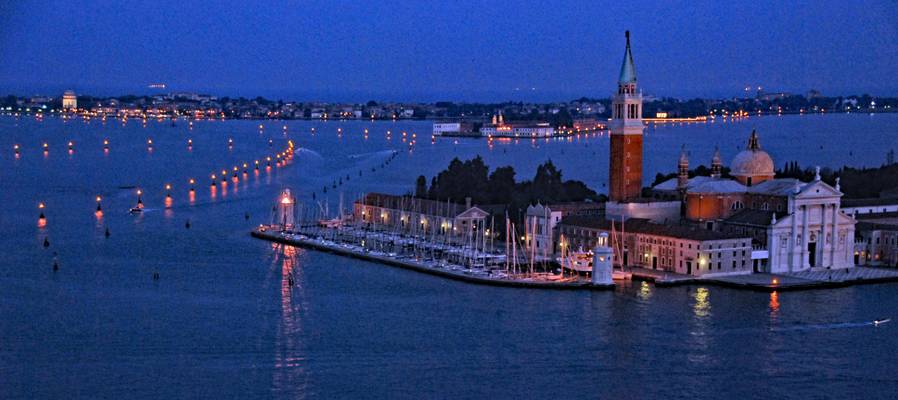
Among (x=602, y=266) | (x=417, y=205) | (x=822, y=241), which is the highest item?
(x=417, y=205)

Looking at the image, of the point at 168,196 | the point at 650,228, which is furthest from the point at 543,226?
the point at 168,196

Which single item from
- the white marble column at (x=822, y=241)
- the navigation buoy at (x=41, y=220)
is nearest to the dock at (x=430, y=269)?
the white marble column at (x=822, y=241)

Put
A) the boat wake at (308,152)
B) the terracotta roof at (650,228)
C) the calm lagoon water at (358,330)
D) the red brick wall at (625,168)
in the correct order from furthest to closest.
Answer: the boat wake at (308,152) → the red brick wall at (625,168) → the terracotta roof at (650,228) → the calm lagoon water at (358,330)

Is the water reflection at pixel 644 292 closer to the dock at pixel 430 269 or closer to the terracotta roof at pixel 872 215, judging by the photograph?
the dock at pixel 430 269

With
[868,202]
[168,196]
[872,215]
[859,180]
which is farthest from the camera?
[168,196]

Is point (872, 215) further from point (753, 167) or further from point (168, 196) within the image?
point (168, 196)

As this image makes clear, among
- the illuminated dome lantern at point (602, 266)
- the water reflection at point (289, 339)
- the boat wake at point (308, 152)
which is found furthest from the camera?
the boat wake at point (308, 152)

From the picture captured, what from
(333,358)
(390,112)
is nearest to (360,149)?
(333,358)

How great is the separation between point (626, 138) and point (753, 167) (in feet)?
5.77

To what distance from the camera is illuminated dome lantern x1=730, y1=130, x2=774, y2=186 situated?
19.0 metres

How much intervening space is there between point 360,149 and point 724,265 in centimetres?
3400

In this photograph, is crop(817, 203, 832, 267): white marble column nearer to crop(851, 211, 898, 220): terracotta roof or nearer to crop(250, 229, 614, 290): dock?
crop(851, 211, 898, 220): terracotta roof

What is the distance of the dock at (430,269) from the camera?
15.9 meters

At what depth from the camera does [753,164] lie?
1897cm
